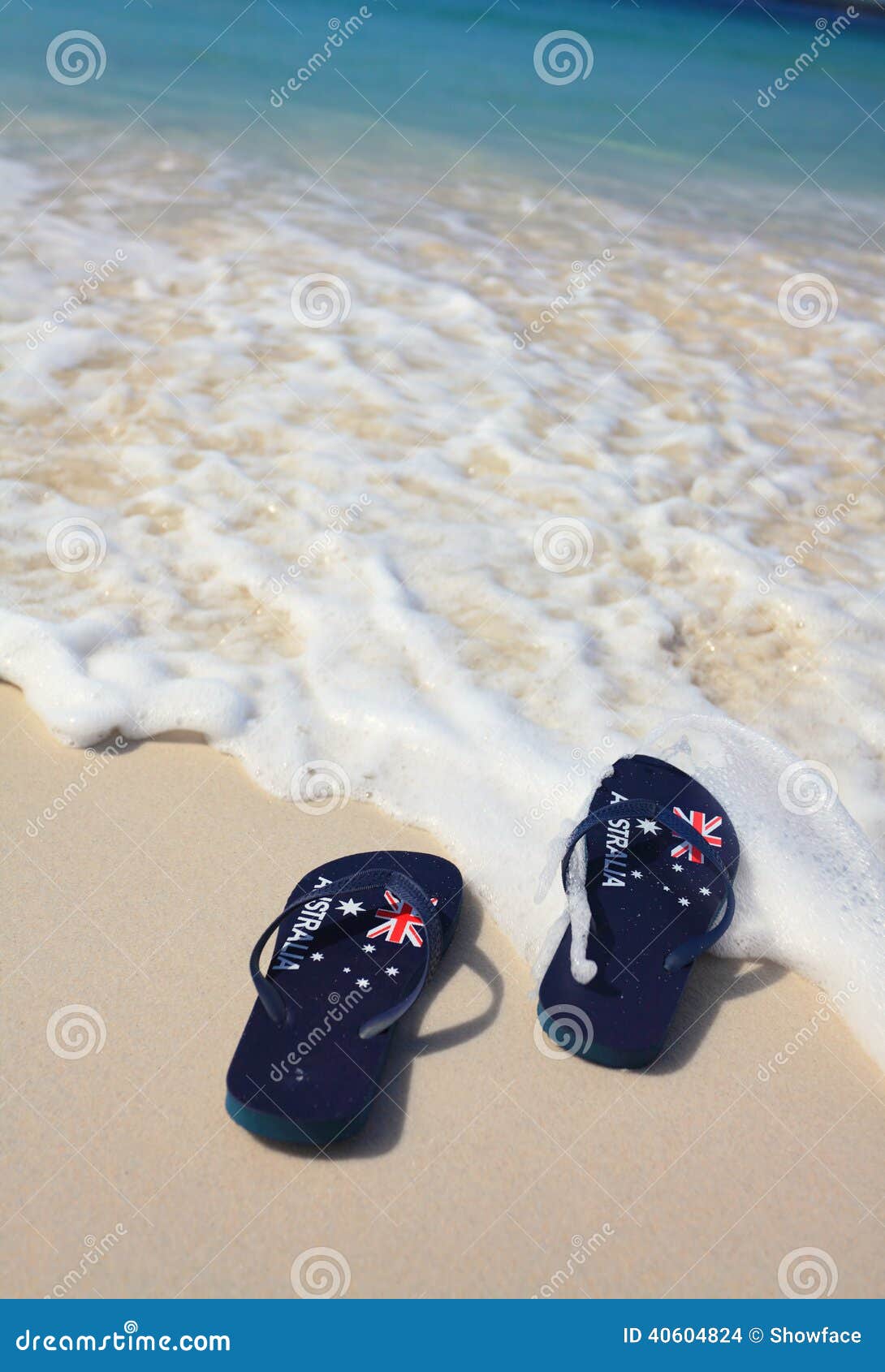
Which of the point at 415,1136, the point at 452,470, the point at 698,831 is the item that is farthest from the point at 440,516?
the point at 415,1136

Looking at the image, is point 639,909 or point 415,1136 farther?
point 639,909

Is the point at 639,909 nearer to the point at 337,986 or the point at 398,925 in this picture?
the point at 398,925

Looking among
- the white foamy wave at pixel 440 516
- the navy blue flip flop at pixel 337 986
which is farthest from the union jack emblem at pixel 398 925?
the white foamy wave at pixel 440 516

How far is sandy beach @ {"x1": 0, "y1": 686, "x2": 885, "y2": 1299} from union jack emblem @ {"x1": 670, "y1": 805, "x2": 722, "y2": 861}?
228mm

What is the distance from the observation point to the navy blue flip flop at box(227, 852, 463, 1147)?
1.77 metres

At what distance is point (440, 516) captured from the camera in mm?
3377

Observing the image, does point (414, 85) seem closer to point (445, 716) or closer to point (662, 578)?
point (662, 578)

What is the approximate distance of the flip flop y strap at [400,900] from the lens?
1852 mm

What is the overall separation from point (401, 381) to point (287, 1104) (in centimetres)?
293

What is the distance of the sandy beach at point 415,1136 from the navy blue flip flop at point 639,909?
0.07 meters

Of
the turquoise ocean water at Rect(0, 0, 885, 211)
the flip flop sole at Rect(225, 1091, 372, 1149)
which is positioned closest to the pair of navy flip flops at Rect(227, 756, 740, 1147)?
the flip flop sole at Rect(225, 1091, 372, 1149)

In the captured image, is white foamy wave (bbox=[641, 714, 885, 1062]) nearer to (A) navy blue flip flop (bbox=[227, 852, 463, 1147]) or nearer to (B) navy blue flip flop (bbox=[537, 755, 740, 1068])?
(B) navy blue flip flop (bbox=[537, 755, 740, 1068])

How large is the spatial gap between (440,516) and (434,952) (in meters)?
1.67
